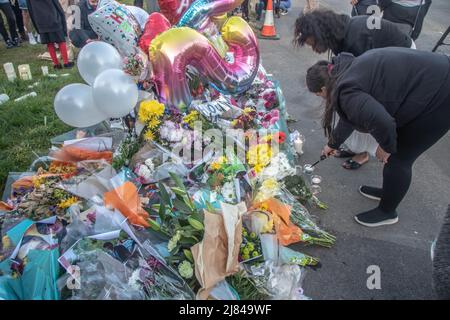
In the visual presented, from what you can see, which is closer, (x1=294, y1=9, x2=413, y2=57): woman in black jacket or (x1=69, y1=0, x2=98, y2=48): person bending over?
(x1=294, y1=9, x2=413, y2=57): woman in black jacket

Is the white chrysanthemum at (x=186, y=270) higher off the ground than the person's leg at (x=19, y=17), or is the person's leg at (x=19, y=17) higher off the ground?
the person's leg at (x=19, y=17)

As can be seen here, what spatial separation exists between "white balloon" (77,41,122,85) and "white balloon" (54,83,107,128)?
0.21m

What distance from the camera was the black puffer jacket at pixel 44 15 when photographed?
4.87 m

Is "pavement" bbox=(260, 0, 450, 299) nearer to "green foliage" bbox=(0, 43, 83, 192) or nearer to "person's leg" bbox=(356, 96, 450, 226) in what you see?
"person's leg" bbox=(356, 96, 450, 226)

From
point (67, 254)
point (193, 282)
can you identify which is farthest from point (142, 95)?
point (193, 282)

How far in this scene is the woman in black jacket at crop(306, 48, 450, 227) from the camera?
194 cm

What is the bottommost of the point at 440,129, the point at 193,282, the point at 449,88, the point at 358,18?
the point at 193,282

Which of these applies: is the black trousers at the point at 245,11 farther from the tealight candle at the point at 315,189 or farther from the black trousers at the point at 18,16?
the tealight candle at the point at 315,189

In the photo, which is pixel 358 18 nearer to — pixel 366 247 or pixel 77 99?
pixel 366 247

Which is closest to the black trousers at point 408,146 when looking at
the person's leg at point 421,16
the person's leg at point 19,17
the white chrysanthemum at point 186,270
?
the white chrysanthemum at point 186,270

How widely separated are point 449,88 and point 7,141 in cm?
382

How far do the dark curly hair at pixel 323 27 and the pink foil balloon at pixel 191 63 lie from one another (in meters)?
0.84

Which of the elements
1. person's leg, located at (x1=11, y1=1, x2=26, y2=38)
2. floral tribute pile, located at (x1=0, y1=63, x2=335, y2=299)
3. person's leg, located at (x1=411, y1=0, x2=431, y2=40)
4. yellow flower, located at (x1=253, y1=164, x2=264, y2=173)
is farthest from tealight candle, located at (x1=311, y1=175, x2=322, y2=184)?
person's leg, located at (x1=11, y1=1, x2=26, y2=38)

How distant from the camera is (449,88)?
1985 mm
